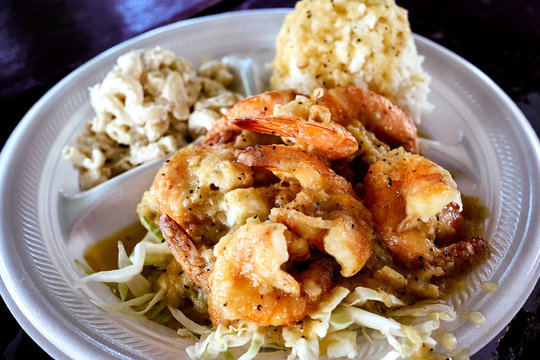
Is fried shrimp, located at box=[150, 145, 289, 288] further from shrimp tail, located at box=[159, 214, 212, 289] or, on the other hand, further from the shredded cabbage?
the shredded cabbage

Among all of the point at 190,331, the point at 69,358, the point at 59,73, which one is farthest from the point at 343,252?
the point at 59,73

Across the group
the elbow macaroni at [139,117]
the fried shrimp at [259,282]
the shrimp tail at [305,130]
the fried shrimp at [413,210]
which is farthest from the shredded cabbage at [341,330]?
the elbow macaroni at [139,117]

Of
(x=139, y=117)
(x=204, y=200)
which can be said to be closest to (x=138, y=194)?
(x=139, y=117)

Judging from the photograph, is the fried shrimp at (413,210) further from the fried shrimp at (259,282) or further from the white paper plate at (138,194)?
the fried shrimp at (259,282)

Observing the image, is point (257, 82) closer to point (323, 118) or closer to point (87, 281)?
point (323, 118)

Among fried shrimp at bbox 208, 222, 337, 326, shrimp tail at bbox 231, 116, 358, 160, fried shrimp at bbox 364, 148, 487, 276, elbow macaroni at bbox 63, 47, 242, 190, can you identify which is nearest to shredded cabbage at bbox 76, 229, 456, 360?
fried shrimp at bbox 208, 222, 337, 326
